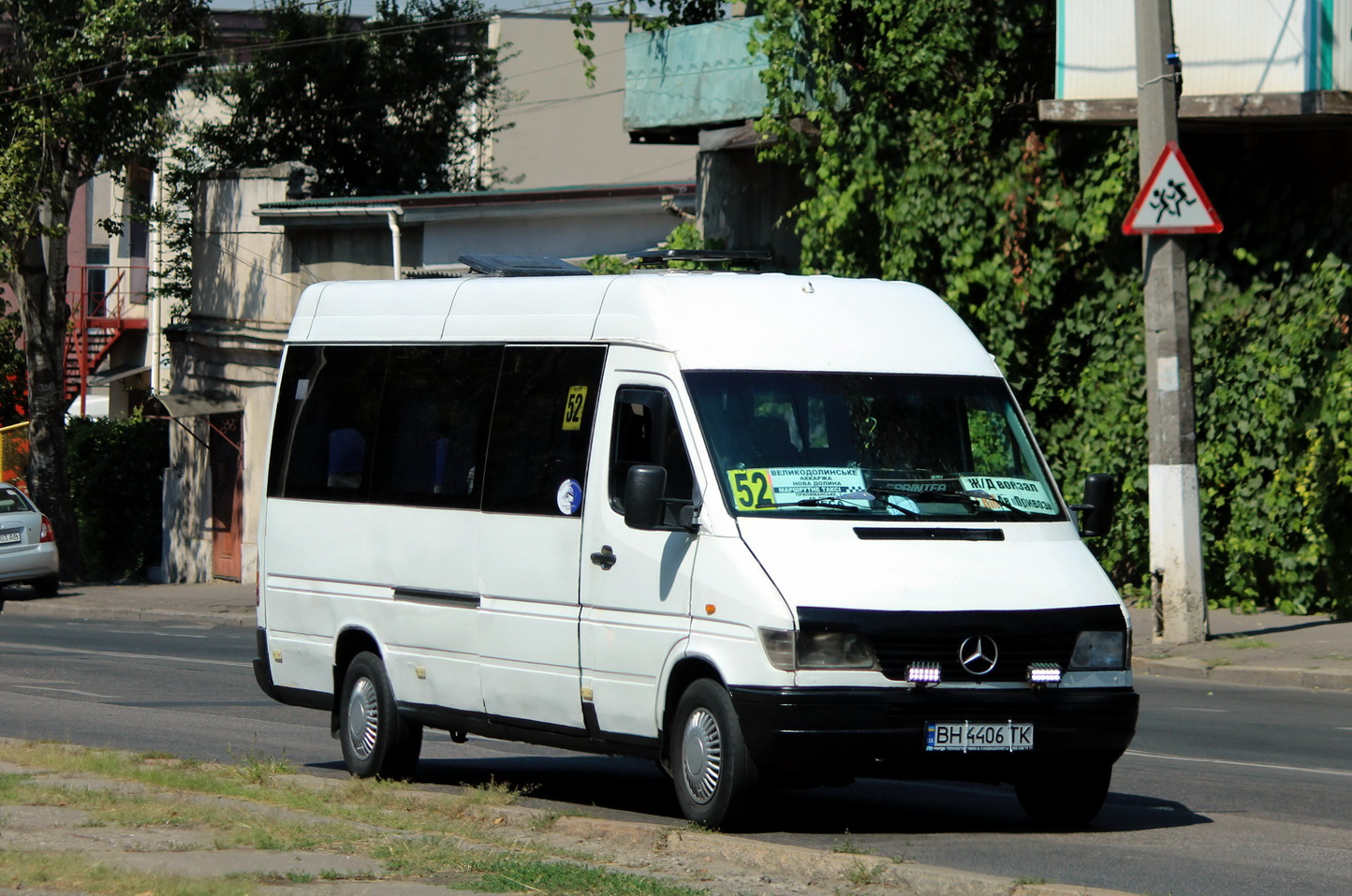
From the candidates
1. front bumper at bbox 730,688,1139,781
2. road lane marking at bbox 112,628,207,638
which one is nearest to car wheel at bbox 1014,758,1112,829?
front bumper at bbox 730,688,1139,781

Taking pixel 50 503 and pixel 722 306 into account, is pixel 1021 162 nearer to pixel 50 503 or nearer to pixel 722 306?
pixel 722 306

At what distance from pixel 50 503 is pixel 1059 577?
2745 centimetres

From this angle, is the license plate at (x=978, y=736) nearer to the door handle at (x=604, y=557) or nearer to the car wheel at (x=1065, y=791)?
the car wheel at (x=1065, y=791)

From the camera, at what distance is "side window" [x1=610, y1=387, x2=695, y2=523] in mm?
8430

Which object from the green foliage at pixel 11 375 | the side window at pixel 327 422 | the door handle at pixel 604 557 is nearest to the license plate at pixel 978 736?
the door handle at pixel 604 557

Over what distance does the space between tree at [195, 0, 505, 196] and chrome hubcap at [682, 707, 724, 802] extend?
2908 centimetres

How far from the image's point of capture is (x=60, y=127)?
30391 mm

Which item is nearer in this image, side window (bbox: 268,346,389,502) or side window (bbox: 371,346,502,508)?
side window (bbox: 371,346,502,508)

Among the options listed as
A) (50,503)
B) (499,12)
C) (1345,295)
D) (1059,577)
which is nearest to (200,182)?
(50,503)

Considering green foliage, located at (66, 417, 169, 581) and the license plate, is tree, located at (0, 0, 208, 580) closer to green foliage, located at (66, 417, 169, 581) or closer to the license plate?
green foliage, located at (66, 417, 169, 581)

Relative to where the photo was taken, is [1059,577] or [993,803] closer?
[1059,577]

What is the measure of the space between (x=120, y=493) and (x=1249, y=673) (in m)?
26.5

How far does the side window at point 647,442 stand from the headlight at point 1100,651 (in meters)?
1.74

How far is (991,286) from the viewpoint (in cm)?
2038
